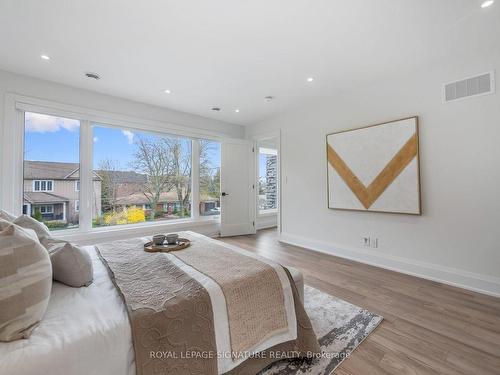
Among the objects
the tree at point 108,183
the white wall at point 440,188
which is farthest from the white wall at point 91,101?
the white wall at point 440,188

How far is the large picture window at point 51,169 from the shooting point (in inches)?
122

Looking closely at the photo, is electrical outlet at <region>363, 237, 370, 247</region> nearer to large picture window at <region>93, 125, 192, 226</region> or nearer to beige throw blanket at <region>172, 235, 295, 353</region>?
beige throw blanket at <region>172, 235, 295, 353</region>

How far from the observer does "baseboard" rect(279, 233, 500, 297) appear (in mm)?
2416

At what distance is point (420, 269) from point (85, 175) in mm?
4769

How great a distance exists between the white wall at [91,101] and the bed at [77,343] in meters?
3.14

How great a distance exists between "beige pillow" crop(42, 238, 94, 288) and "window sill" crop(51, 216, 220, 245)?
2.18 meters

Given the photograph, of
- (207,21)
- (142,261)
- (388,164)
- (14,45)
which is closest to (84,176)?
(14,45)

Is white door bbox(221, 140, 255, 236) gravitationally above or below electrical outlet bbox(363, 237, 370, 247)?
above

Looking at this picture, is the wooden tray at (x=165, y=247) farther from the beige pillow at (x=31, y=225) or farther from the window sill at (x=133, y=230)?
the window sill at (x=133, y=230)

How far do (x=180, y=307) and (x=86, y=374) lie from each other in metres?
0.39

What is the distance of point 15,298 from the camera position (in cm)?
88

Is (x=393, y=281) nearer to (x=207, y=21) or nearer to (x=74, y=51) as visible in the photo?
(x=207, y=21)

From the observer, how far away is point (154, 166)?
167 inches

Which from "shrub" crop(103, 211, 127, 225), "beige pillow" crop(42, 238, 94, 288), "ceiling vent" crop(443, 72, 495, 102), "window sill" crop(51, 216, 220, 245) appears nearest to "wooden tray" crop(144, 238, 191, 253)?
"beige pillow" crop(42, 238, 94, 288)
